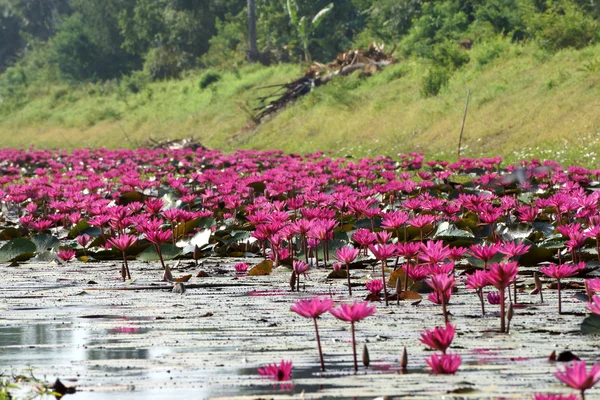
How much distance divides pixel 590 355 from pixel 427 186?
20.1 feet

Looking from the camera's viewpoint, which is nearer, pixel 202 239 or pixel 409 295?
pixel 409 295

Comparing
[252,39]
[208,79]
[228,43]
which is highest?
[228,43]

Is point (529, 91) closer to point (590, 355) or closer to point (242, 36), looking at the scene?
point (590, 355)

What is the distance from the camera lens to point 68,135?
134 feet

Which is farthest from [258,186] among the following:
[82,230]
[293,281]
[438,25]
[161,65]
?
[161,65]

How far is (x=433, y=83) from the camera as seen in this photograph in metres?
24.7

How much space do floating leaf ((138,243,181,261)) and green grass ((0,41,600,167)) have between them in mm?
10330

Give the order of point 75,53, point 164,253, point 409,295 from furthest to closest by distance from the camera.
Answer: point 75,53 → point 164,253 → point 409,295

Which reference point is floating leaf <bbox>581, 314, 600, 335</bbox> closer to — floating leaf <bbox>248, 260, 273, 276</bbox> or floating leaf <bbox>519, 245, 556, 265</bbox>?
floating leaf <bbox>519, 245, 556, 265</bbox>

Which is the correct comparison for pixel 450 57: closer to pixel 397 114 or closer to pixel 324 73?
pixel 397 114

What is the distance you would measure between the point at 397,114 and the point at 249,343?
2117cm

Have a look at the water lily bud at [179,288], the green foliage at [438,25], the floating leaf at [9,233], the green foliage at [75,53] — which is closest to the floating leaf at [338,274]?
the water lily bud at [179,288]

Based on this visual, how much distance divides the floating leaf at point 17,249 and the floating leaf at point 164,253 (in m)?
0.89

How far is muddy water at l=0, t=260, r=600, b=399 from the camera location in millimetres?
2502
